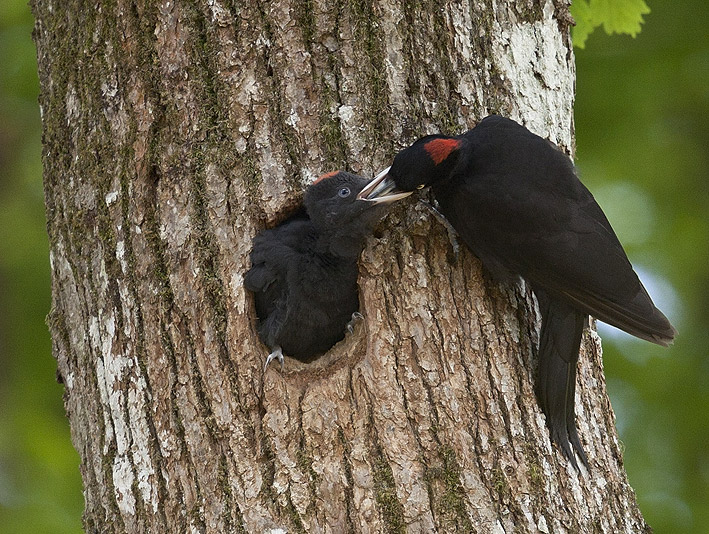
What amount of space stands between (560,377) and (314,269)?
110cm

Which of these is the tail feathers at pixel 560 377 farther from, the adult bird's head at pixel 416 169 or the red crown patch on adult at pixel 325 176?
the red crown patch on adult at pixel 325 176

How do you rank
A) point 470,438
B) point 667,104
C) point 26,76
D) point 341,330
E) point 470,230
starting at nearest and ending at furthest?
point 470,438, point 470,230, point 341,330, point 26,76, point 667,104

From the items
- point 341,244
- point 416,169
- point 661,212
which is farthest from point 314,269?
point 661,212

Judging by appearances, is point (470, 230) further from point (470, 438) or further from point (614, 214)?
point (614, 214)

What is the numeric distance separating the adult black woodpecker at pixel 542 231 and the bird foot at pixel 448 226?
3 cm

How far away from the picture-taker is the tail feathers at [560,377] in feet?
9.75

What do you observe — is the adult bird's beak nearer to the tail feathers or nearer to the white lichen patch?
the white lichen patch

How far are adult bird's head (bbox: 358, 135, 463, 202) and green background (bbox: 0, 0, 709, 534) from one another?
2.86 metres

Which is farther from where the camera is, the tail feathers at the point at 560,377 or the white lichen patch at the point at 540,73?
the white lichen patch at the point at 540,73

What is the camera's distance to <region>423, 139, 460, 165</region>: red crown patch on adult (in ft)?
10.2

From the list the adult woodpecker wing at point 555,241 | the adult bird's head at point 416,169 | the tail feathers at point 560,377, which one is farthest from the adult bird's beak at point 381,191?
the tail feathers at point 560,377

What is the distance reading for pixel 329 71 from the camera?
318 cm

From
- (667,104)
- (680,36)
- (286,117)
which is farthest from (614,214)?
(286,117)

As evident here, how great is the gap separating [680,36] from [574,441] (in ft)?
12.2
